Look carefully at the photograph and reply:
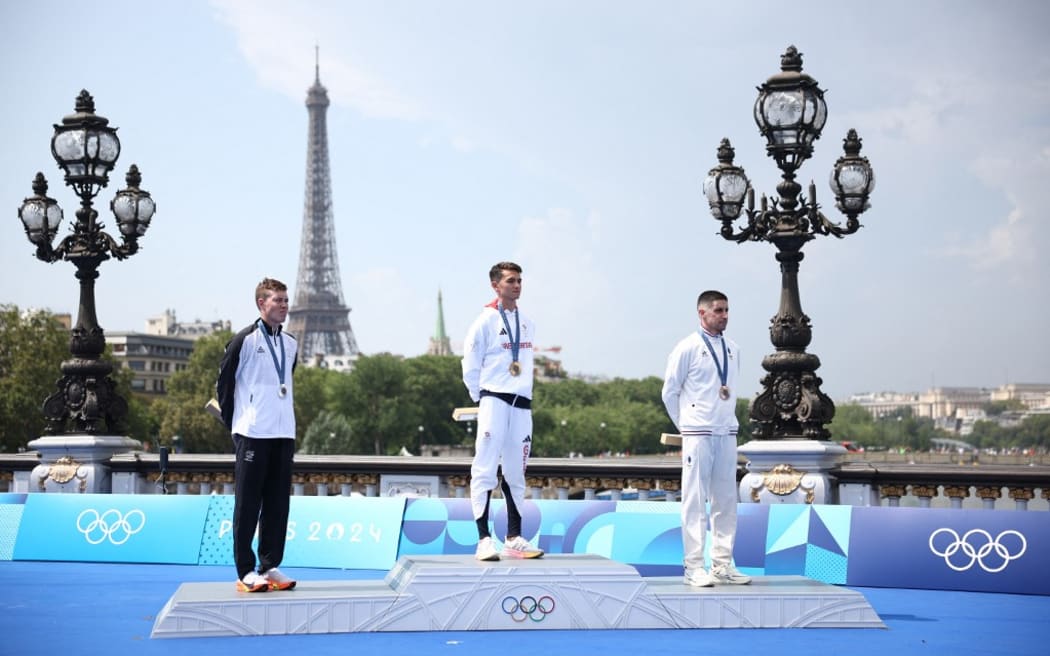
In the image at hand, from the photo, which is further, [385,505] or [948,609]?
[385,505]

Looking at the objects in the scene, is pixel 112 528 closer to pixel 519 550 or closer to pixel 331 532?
pixel 331 532

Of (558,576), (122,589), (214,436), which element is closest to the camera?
(558,576)

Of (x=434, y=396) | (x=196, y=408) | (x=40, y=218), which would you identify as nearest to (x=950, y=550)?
(x=40, y=218)

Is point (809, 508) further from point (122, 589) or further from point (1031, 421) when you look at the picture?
point (1031, 421)

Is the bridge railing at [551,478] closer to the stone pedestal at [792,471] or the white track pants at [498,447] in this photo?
the stone pedestal at [792,471]

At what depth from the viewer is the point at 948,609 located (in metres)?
12.0

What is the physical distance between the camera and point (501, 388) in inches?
460

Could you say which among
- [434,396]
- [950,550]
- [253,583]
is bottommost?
[253,583]

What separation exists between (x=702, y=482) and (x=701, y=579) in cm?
80

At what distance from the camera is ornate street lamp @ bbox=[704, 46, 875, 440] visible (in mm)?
16094

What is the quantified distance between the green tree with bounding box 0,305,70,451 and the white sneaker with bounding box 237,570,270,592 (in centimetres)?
6380

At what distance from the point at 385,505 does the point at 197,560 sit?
2333 millimetres

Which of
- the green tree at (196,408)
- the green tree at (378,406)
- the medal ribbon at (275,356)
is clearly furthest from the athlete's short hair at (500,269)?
the green tree at (378,406)

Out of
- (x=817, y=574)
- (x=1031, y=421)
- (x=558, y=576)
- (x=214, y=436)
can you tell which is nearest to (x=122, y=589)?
(x=558, y=576)
